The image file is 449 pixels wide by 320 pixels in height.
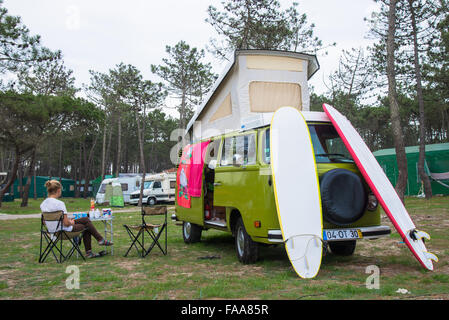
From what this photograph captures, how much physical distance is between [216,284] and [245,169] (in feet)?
6.49

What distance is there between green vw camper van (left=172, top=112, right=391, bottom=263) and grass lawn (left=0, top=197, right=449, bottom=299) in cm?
47

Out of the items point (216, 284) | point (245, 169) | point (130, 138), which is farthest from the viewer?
point (130, 138)

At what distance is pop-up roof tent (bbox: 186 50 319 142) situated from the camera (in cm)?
807

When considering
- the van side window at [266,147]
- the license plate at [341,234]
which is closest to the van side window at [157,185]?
the van side window at [266,147]

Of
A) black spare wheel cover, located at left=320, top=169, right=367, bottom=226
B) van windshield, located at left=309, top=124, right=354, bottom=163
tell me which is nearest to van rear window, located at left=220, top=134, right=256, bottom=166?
van windshield, located at left=309, top=124, right=354, bottom=163

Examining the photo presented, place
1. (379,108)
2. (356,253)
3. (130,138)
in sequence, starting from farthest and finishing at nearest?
1. (130,138)
2. (379,108)
3. (356,253)

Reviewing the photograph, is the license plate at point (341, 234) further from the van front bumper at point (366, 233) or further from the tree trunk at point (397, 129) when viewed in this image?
the tree trunk at point (397, 129)

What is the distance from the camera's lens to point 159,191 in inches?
1116

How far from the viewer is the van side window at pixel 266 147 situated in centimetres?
597

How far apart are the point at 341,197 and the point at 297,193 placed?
63cm

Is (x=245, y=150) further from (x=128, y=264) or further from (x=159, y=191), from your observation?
(x=159, y=191)

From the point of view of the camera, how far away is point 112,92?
41.0 meters
